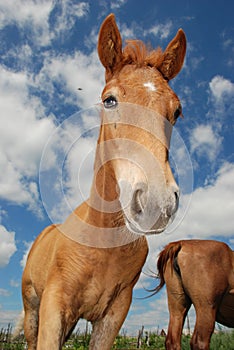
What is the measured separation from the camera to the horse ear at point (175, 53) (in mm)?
3791

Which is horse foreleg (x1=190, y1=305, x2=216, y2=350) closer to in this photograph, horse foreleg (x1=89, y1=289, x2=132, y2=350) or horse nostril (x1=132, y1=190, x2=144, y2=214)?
horse foreleg (x1=89, y1=289, x2=132, y2=350)

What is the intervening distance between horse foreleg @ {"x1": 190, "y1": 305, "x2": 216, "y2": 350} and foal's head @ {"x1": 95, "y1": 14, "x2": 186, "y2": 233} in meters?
4.35

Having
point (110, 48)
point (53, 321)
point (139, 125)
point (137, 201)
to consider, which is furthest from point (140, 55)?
point (53, 321)

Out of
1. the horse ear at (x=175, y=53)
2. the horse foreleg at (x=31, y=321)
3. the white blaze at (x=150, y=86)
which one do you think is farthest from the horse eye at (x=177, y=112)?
the horse foreleg at (x=31, y=321)

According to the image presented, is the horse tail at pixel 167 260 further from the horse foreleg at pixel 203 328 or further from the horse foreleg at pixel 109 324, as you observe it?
the horse foreleg at pixel 109 324

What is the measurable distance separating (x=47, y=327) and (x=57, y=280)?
39cm

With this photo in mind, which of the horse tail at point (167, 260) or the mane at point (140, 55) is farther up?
the mane at point (140, 55)

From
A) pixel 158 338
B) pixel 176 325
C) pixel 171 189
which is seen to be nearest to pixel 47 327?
pixel 171 189

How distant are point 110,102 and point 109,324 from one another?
80.5 inches

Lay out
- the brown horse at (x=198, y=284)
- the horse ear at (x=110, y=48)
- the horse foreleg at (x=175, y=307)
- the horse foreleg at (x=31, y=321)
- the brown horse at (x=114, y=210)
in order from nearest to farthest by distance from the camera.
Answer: the brown horse at (x=114, y=210)
the horse ear at (x=110, y=48)
the horse foreleg at (x=31, y=321)
the brown horse at (x=198, y=284)
the horse foreleg at (x=175, y=307)

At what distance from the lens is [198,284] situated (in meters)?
6.89

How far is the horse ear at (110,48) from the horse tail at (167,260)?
4868 mm

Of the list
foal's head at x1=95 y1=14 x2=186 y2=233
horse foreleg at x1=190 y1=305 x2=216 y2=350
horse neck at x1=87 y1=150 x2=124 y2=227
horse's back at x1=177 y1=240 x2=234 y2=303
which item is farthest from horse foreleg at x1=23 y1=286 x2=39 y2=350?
horse's back at x1=177 y1=240 x2=234 y2=303

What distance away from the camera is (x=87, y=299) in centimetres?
320
